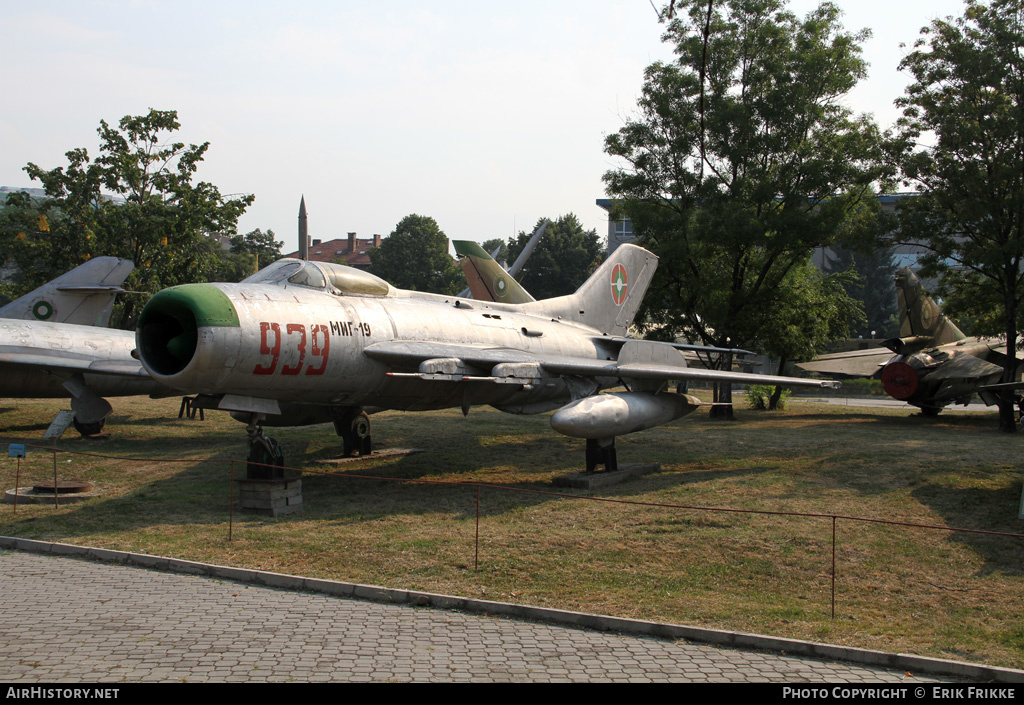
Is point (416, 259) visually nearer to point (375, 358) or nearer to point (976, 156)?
point (976, 156)

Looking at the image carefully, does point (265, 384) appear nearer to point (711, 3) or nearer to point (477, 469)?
point (477, 469)

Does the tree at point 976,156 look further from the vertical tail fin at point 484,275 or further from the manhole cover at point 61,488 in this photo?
the manhole cover at point 61,488

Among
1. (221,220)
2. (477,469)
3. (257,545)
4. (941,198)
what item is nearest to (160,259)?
(221,220)

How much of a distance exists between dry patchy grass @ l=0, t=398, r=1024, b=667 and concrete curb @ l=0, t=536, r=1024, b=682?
1.11ft

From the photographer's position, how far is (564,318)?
749 inches

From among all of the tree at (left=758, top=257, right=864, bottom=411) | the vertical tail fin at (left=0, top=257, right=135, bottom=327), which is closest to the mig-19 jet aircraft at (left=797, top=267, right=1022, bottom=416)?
the tree at (left=758, top=257, right=864, bottom=411)

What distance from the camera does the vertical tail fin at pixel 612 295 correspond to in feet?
63.8

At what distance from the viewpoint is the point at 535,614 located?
7945 millimetres

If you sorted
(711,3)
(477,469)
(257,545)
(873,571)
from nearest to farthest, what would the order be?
(873,571)
(257,545)
(477,469)
(711,3)

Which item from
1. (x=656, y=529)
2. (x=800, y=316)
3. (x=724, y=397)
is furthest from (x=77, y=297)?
(x=800, y=316)

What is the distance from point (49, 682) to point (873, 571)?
8.43 m

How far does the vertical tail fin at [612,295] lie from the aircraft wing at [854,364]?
10.3 meters

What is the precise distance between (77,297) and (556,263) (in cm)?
5950

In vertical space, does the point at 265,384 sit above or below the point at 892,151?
below
